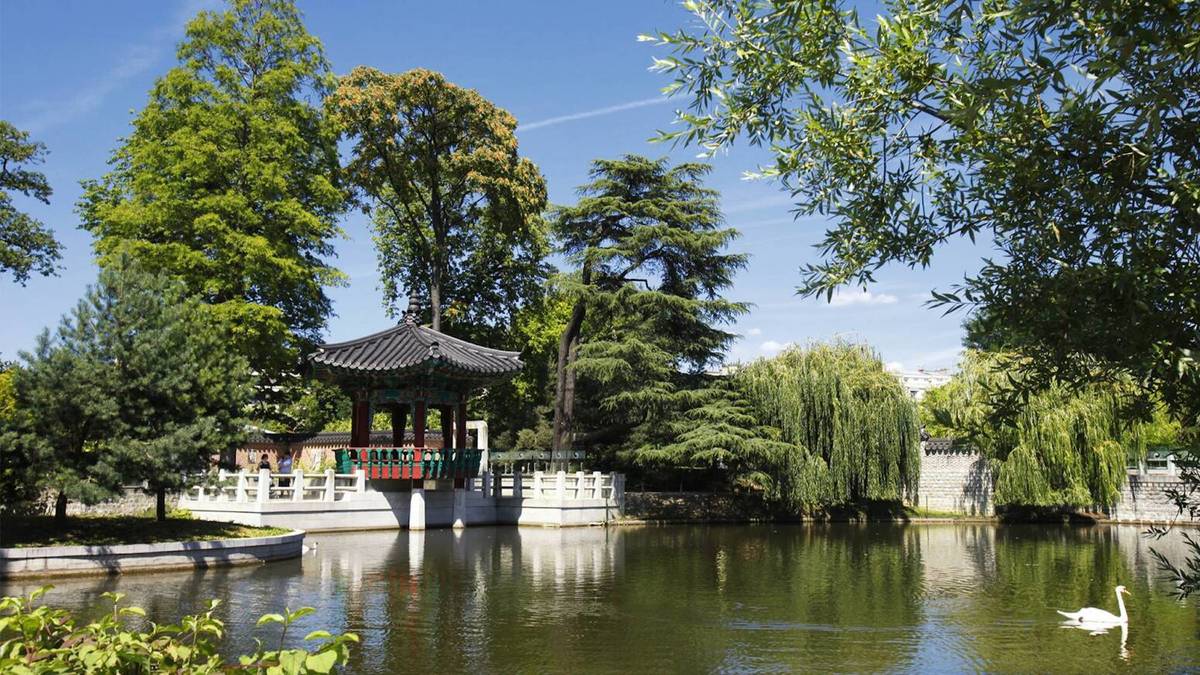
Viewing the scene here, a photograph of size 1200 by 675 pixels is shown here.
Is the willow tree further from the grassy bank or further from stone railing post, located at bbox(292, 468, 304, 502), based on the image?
the grassy bank

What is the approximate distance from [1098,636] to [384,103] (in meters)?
20.4

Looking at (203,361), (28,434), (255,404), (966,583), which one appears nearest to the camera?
(28,434)

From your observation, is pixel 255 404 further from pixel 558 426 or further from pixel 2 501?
pixel 2 501

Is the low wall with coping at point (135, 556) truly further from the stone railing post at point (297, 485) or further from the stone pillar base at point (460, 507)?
the stone pillar base at point (460, 507)

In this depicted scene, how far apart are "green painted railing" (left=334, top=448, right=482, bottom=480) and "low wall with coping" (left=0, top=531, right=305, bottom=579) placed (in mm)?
5577

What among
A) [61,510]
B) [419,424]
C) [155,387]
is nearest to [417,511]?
[419,424]

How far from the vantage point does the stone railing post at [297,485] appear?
18.9 metres

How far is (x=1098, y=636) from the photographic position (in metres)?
9.02

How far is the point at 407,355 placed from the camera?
2042 centimetres

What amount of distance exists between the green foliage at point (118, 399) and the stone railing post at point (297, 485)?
538 cm

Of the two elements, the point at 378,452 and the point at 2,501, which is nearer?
the point at 2,501

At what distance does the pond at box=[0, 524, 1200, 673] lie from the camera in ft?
26.0

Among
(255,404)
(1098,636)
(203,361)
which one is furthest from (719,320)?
(1098,636)

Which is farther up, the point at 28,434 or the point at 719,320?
the point at 719,320
